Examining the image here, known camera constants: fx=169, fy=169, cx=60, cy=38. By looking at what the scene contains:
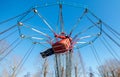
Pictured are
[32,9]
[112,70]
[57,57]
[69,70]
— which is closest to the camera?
[32,9]

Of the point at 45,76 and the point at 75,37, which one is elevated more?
the point at 45,76

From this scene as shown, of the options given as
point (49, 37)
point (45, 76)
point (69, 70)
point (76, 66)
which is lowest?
point (69, 70)

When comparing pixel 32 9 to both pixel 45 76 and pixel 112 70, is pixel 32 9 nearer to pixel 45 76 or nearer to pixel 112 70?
pixel 45 76

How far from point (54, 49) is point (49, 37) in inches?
94.1

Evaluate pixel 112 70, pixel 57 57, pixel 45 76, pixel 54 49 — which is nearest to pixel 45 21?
pixel 54 49

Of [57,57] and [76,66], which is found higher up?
[76,66]

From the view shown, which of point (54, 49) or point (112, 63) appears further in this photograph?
point (112, 63)

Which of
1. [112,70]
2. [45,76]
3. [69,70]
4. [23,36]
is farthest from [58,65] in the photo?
[112,70]

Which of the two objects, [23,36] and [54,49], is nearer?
[54,49]

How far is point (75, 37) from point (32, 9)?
563cm

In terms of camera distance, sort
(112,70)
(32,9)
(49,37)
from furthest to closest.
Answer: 1. (112,70)
2. (49,37)
3. (32,9)

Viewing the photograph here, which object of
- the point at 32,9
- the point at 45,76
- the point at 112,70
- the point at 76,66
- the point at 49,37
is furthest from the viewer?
the point at 112,70

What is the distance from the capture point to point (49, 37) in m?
17.4

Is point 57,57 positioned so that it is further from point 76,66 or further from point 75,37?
point 76,66
